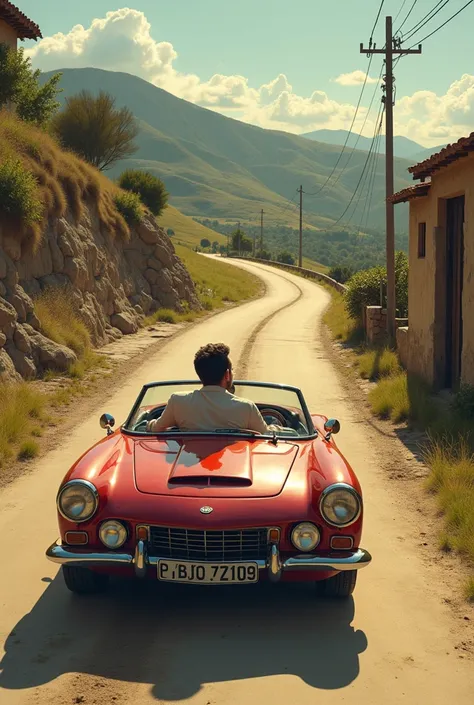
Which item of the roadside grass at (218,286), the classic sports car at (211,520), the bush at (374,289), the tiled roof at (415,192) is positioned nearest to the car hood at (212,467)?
the classic sports car at (211,520)

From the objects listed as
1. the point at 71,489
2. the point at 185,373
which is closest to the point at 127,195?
the point at 185,373

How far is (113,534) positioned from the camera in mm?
5145

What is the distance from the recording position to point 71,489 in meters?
5.38

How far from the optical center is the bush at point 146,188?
35062mm

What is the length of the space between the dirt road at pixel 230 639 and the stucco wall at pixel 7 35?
21393 mm

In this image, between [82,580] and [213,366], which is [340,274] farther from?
[82,580]

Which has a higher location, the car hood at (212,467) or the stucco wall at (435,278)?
the stucco wall at (435,278)

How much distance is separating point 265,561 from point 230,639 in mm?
492

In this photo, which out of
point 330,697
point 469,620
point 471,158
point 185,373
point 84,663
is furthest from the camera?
point 185,373

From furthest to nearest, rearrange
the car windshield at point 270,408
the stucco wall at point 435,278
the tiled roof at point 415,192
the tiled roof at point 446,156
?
the tiled roof at point 415,192 → the stucco wall at point 435,278 → the tiled roof at point 446,156 → the car windshield at point 270,408

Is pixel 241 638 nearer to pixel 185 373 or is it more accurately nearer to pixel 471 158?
pixel 471 158

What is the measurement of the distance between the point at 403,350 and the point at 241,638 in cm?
1287

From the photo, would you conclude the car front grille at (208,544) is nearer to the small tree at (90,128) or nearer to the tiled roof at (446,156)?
the tiled roof at (446,156)

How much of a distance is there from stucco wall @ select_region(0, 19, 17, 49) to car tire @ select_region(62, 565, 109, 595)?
22.6 metres
